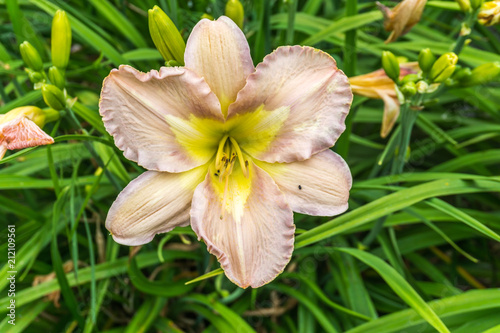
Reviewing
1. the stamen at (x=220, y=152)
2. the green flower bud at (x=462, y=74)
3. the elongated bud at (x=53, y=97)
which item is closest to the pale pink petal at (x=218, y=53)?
the stamen at (x=220, y=152)

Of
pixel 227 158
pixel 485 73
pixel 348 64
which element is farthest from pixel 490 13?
pixel 227 158

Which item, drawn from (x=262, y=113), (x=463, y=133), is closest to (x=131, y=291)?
(x=262, y=113)

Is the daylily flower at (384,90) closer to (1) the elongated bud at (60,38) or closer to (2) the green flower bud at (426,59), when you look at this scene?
(2) the green flower bud at (426,59)

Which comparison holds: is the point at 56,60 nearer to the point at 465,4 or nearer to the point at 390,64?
the point at 390,64

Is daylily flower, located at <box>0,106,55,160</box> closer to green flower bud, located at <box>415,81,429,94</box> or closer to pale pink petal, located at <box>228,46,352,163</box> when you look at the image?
pale pink petal, located at <box>228,46,352,163</box>

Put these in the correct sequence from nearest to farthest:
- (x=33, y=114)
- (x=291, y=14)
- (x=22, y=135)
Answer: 1. (x=22, y=135)
2. (x=33, y=114)
3. (x=291, y=14)

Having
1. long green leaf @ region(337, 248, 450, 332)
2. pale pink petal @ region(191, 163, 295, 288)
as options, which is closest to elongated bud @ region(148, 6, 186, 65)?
pale pink petal @ region(191, 163, 295, 288)
